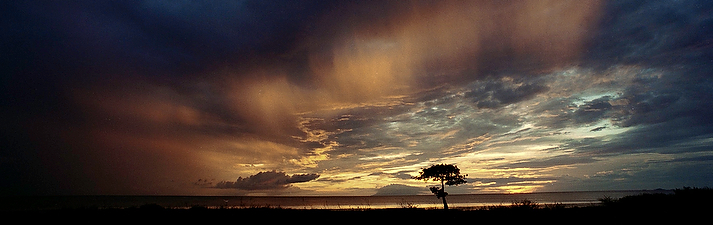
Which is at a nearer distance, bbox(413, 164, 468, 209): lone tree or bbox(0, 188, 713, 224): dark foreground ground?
bbox(0, 188, 713, 224): dark foreground ground

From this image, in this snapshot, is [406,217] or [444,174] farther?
[444,174]

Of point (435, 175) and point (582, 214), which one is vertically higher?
point (435, 175)

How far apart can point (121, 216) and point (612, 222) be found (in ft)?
115

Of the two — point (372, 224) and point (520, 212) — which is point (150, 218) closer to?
point (372, 224)

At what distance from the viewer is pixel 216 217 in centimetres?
2533

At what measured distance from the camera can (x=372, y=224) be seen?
2359 cm

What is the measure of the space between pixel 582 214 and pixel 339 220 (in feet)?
63.9

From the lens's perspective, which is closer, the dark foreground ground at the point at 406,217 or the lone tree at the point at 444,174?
the dark foreground ground at the point at 406,217

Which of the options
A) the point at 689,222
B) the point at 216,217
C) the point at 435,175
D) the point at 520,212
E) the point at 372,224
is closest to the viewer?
the point at 689,222

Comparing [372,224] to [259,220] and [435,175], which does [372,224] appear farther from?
[435,175]

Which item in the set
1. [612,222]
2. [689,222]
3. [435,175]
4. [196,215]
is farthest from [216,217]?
[435,175]

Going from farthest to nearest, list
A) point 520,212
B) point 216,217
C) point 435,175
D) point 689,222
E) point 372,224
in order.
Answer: point 435,175
point 520,212
point 216,217
point 372,224
point 689,222

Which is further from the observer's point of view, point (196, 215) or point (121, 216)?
point (196, 215)

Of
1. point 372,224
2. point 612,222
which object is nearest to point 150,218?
point 372,224
